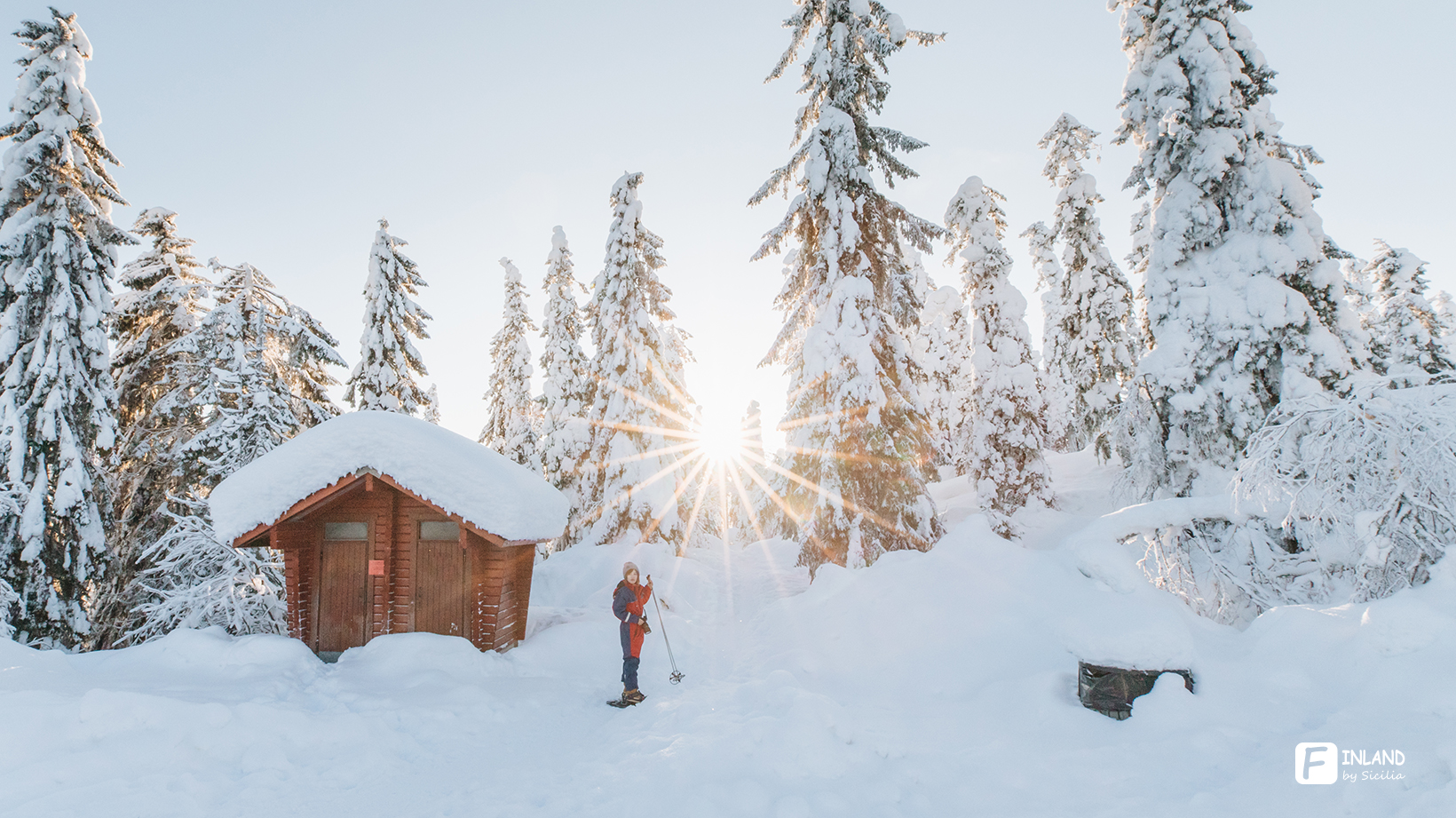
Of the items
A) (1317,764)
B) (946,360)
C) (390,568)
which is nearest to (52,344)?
(390,568)

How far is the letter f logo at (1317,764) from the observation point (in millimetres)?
4027

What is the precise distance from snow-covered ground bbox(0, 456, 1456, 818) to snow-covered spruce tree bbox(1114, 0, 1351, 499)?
17.6ft

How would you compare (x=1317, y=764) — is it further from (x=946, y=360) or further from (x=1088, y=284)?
(x=946, y=360)

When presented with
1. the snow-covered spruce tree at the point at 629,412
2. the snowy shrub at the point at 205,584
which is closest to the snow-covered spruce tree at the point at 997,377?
the snow-covered spruce tree at the point at 629,412

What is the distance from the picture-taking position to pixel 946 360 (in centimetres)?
3238

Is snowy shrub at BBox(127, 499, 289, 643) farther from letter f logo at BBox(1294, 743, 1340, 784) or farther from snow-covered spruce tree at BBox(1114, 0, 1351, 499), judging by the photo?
snow-covered spruce tree at BBox(1114, 0, 1351, 499)

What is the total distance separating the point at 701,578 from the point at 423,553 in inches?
395

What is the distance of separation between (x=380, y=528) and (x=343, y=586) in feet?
4.20

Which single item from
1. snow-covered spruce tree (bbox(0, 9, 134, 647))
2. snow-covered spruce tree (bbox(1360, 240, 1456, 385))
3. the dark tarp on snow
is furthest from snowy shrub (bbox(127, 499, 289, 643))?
snow-covered spruce tree (bbox(1360, 240, 1456, 385))

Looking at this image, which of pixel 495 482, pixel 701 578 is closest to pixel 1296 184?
pixel 495 482

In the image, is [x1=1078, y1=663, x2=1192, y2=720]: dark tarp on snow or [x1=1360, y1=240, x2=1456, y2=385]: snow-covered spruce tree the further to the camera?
[x1=1360, y1=240, x2=1456, y2=385]: snow-covered spruce tree

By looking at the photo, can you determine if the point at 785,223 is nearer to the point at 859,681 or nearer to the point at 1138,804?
the point at 859,681

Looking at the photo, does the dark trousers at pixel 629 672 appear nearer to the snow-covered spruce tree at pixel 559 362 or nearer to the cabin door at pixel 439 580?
the cabin door at pixel 439 580

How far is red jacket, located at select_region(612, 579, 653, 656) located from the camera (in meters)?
8.67
